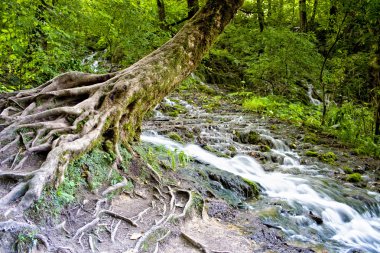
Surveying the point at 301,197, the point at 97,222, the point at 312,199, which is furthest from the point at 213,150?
the point at 97,222

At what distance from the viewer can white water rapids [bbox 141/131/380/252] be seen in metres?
5.23

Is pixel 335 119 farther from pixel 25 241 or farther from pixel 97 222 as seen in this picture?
pixel 25 241

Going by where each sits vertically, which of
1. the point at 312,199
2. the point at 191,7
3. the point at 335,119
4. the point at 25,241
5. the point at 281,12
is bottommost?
the point at 312,199

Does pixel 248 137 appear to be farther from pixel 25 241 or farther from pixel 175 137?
pixel 25 241

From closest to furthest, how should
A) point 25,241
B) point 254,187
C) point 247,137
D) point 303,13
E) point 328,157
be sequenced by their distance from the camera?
point 25,241, point 254,187, point 328,157, point 247,137, point 303,13

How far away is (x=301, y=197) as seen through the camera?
6.42m

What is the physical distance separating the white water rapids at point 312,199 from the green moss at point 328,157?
2.34ft

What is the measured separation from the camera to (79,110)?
4625 mm

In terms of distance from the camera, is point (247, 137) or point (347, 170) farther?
point (247, 137)

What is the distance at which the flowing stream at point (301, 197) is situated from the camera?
5.17 m

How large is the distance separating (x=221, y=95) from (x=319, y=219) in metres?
11.2

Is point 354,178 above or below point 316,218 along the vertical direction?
above

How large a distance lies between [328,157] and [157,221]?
245 inches

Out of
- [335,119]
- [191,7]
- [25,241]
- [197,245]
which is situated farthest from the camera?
[191,7]
